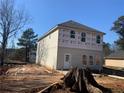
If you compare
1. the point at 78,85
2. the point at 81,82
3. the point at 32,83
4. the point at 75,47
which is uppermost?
the point at 75,47

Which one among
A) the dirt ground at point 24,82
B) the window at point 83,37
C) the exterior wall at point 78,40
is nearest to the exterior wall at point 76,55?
the exterior wall at point 78,40

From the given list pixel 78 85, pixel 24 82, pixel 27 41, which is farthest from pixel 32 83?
pixel 27 41

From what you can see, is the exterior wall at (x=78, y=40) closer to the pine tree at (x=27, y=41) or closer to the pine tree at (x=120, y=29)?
the pine tree at (x=120, y=29)

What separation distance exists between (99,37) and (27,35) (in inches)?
1552

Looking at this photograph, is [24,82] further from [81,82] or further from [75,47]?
[75,47]

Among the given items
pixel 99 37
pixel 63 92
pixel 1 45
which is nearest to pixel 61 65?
pixel 99 37

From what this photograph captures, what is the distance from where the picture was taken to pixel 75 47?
2847 cm

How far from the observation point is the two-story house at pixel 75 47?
2739 centimetres

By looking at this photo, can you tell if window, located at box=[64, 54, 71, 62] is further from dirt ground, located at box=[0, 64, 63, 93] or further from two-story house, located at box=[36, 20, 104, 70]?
dirt ground, located at box=[0, 64, 63, 93]

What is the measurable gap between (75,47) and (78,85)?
18102 millimetres

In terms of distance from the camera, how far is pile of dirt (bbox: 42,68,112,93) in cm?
1006

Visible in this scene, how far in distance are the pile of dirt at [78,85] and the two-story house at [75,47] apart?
1612cm

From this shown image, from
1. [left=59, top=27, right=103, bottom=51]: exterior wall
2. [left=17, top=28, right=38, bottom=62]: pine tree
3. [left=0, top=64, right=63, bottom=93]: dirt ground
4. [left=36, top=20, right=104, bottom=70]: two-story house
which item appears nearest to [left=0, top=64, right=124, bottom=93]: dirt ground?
[left=0, top=64, right=63, bottom=93]: dirt ground

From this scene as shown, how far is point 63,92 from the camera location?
987cm
